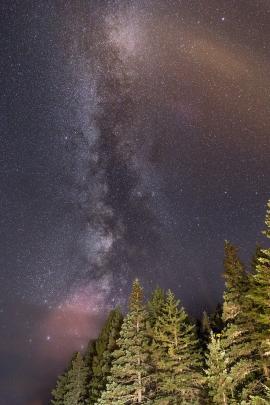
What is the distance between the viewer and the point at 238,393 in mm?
25281

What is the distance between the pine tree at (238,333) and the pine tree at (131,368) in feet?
23.6

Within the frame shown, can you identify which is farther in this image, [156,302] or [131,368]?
[156,302]

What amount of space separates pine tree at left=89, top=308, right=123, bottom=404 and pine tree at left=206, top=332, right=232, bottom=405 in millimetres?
15614

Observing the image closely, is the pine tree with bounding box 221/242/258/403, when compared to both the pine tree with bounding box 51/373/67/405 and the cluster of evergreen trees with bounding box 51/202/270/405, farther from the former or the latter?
the pine tree with bounding box 51/373/67/405

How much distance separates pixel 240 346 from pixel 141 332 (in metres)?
9.33

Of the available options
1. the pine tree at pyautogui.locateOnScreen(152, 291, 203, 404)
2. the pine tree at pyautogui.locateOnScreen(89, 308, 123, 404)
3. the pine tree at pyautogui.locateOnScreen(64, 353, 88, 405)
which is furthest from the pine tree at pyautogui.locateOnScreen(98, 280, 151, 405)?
the pine tree at pyautogui.locateOnScreen(64, 353, 88, 405)

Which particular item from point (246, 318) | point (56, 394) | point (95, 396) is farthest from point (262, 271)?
point (56, 394)

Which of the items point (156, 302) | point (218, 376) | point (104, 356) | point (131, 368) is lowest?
point (218, 376)

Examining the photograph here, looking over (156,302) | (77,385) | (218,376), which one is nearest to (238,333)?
(218,376)

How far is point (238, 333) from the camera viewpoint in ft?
83.0

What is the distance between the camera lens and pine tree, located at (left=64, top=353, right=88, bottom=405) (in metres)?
51.1

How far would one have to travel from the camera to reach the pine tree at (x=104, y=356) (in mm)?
41719

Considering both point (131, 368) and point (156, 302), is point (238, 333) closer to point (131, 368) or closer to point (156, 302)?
point (131, 368)

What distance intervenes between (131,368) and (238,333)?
10044mm
